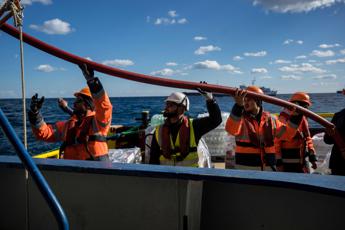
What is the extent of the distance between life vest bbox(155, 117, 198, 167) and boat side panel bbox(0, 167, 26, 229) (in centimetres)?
173

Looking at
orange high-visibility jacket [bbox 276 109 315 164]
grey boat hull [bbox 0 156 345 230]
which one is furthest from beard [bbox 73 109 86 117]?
orange high-visibility jacket [bbox 276 109 315 164]

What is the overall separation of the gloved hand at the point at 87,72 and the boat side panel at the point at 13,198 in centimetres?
101

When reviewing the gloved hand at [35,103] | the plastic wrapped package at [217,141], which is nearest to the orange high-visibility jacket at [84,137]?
the gloved hand at [35,103]

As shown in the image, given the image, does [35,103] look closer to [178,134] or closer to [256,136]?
[178,134]

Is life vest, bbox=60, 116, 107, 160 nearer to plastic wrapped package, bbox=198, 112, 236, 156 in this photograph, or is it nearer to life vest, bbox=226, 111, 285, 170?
life vest, bbox=226, 111, 285, 170

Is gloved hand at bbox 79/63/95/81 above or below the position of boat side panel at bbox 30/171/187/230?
above

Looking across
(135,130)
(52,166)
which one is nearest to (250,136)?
(52,166)

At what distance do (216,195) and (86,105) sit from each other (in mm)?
2649

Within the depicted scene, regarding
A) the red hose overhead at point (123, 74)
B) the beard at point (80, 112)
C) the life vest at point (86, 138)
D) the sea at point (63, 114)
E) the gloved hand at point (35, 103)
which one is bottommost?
the sea at point (63, 114)

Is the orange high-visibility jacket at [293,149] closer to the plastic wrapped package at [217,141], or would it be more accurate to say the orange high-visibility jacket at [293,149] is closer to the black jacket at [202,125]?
the black jacket at [202,125]

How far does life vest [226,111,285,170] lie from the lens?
12.4 feet

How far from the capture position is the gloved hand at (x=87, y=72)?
2613 mm

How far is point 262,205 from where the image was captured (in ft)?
5.75

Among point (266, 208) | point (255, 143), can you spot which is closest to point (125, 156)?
point (255, 143)
